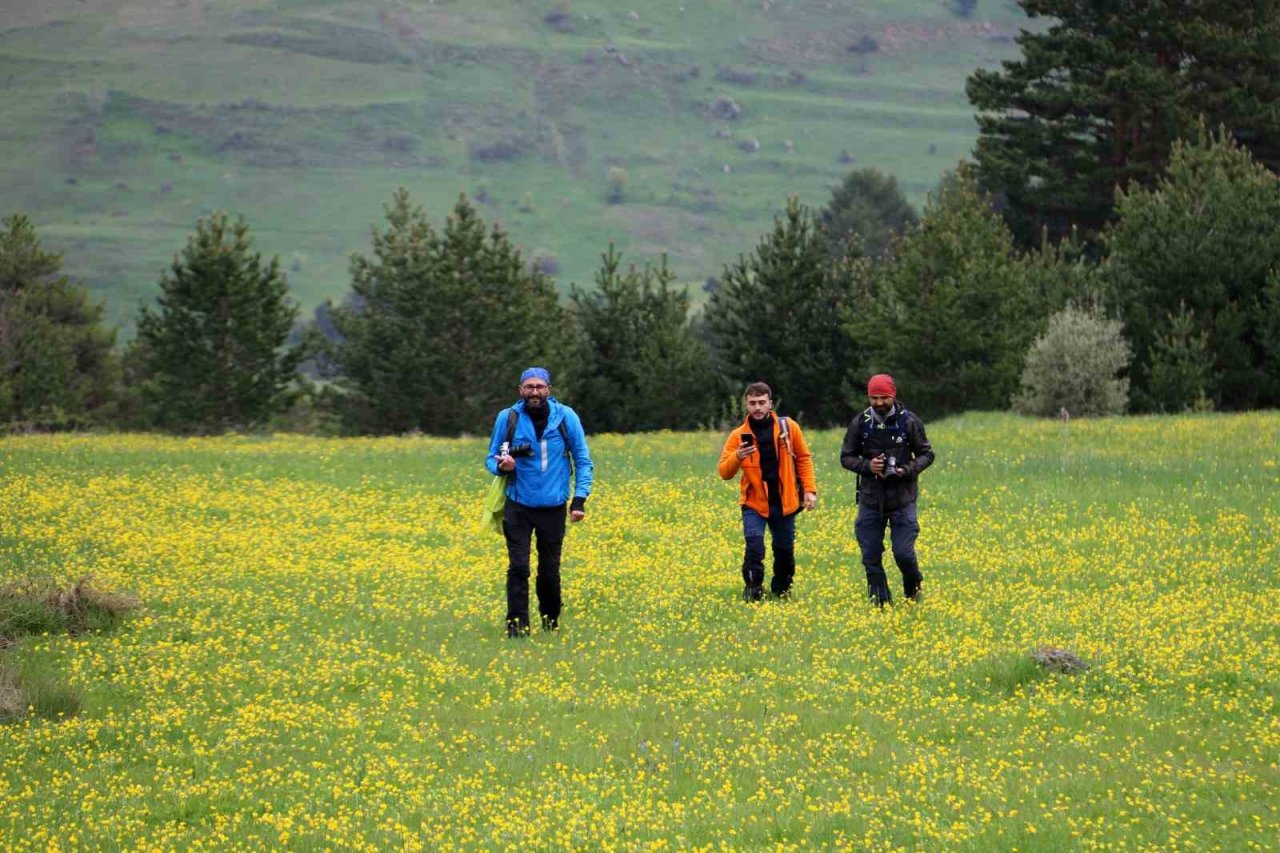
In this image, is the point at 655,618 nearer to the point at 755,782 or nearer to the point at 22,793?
the point at 755,782

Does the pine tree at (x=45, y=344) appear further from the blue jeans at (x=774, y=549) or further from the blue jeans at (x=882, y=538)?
the blue jeans at (x=882, y=538)

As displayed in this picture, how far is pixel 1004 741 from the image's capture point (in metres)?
12.0

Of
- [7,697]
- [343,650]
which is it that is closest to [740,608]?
[343,650]

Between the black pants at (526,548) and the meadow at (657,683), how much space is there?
18.4 inches

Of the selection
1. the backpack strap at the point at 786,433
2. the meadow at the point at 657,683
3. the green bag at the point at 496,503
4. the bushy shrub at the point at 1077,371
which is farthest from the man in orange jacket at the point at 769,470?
the bushy shrub at the point at 1077,371

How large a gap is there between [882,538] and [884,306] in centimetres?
3846

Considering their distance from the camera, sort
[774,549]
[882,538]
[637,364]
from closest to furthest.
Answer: [882,538] < [774,549] < [637,364]

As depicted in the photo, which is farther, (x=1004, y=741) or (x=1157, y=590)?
(x=1157, y=590)

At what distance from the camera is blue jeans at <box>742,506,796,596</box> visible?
17.0 metres

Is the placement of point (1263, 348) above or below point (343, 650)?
above

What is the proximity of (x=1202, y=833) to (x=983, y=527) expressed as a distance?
12960mm

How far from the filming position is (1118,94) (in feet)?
231

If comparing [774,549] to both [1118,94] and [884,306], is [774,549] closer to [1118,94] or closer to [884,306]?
[884,306]

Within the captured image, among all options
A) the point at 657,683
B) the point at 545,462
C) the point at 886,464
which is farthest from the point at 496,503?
the point at 886,464
